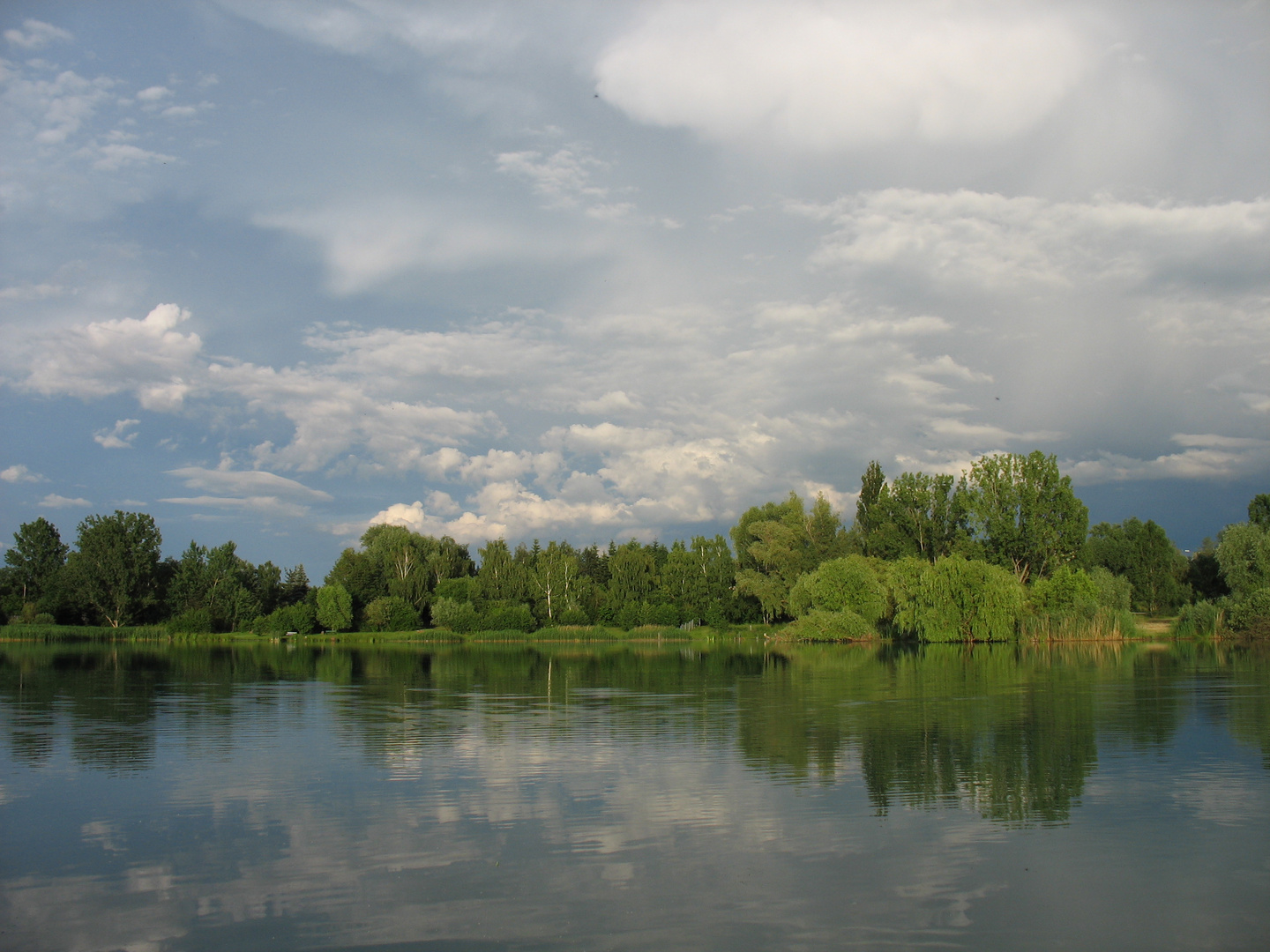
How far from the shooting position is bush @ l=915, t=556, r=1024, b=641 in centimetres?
5834

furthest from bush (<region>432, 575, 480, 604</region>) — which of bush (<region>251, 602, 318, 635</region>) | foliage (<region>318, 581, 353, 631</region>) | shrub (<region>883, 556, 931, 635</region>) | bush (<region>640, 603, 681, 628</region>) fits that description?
shrub (<region>883, 556, 931, 635</region>)

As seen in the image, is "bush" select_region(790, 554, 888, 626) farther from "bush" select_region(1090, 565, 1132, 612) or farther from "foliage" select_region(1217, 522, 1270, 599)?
"foliage" select_region(1217, 522, 1270, 599)

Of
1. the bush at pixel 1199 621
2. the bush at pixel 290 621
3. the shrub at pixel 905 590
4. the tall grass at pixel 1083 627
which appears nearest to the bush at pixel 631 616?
the shrub at pixel 905 590

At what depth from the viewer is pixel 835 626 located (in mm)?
67000

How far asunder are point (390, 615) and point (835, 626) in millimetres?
47474

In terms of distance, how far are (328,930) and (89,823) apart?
6.25 meters

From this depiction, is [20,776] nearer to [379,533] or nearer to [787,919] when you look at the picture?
[787,919]

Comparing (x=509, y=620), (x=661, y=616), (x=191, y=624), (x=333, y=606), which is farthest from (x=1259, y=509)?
(x=191, y=624)

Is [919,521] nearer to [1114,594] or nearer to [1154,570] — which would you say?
[1114,594]

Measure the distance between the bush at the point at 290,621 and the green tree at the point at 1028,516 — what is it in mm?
66579

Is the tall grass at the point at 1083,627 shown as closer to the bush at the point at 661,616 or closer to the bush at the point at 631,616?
the bush at the point at 661,616

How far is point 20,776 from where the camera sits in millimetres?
15578

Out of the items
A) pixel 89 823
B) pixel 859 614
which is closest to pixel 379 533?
pixel 859 614

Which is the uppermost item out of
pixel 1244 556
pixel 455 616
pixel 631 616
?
pixel 1244 556
